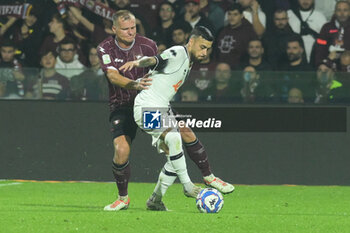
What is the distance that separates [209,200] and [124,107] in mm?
1635

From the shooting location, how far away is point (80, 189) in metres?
14.8

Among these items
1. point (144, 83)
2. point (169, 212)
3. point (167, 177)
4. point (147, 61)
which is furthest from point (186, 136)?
point (147, 61)

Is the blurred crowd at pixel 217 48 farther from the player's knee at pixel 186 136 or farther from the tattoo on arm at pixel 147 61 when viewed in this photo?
the tattoo on arm at pixel 147 61

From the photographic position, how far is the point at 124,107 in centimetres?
1133

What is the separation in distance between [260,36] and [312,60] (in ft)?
3.12

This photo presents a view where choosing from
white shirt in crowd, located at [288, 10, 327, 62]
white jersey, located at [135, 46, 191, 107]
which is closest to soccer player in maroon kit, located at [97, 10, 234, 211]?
white jersey, located at [135, 46, 191, 107]

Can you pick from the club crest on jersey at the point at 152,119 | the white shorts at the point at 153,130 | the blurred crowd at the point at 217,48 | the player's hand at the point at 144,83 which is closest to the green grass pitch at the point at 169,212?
the white shorts at the point at 153,130

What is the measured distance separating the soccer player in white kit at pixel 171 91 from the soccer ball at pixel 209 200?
0.12m

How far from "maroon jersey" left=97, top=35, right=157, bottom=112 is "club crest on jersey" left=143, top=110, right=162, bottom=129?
2.74ft

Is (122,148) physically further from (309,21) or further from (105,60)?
(309,21)

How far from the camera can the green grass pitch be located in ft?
29.9

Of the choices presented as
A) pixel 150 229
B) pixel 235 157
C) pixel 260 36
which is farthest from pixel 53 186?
pixel 150 229

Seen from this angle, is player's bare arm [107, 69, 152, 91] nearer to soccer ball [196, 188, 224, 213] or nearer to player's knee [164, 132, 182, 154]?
player's knee [164, 132, 182, 154]

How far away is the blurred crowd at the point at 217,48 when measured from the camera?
50.2 feet
